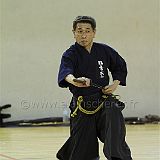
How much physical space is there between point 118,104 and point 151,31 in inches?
196

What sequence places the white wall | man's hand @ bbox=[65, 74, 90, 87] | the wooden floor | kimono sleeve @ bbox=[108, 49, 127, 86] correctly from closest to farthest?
man's hand @ bbox=[65, 74, 90, 87] < kimono sleeve @ bbox=[108, 49, 127, 86] < the wooden floor < the white wall

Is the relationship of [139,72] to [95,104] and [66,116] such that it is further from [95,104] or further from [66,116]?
[95,104]

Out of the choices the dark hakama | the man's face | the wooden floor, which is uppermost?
the man's face

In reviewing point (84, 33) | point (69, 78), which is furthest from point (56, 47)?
point (69, 78)

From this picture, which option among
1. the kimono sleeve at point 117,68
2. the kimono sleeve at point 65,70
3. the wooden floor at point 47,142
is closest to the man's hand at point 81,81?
the kimono sleeve at point 65,70

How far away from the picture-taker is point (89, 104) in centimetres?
300

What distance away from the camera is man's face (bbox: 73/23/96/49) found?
2957mm

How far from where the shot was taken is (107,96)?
307 centimetres

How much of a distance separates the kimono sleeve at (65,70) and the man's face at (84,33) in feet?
0.59

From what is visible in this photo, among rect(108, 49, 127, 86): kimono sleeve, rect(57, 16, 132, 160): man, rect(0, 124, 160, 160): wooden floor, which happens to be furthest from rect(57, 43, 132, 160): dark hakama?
rect(0, 124, 160, 160): wooden floor

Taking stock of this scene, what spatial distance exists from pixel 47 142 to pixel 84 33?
103 inches

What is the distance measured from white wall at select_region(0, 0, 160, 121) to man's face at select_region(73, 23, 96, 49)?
4.46 meters

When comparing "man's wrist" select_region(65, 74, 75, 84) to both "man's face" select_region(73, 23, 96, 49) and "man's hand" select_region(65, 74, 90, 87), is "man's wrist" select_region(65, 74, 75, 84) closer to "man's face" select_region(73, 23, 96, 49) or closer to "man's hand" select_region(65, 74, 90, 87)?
"man's hand" select_region(65, 74, 90, 87)

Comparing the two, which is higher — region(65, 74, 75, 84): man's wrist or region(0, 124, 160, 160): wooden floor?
region(65, 74, 75, 84): man's wrist
